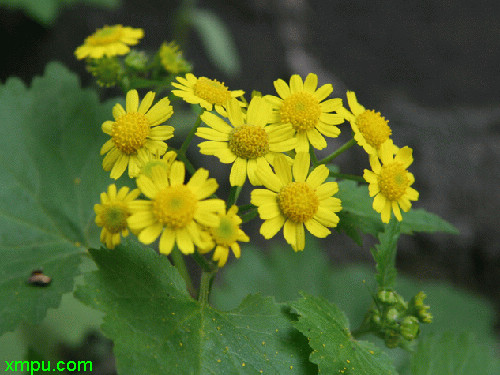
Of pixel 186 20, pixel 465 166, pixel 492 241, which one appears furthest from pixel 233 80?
pixel 492 241

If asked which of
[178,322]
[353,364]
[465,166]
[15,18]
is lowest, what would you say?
[353,364]

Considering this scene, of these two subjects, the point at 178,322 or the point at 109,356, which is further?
the point at 109,356

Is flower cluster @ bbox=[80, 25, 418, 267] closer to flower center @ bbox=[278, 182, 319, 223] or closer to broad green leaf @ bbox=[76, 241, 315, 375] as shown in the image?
flower center @ bbox=[278, 182, 319, 223]

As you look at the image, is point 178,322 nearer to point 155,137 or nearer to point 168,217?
point 168,217

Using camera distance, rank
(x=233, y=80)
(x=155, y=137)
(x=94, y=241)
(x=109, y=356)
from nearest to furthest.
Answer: (x=155, y=137)
(x=94, y=241)
(x=109, y=356)
(x=233, y=80)

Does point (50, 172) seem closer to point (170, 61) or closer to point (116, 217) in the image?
point (170, 61)

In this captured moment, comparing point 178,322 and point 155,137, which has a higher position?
point 155,137

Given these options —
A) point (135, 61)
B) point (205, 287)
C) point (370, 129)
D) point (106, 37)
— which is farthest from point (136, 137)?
point (370, 129)
